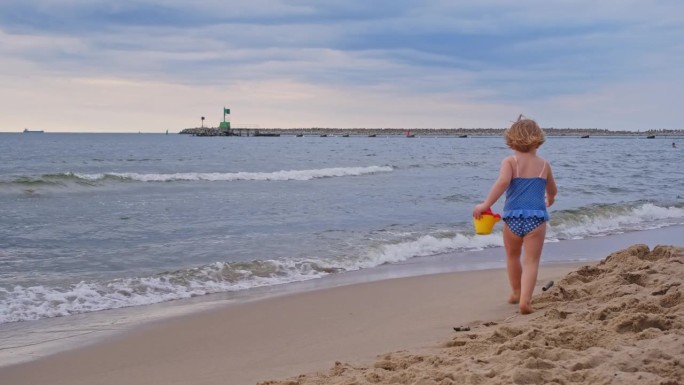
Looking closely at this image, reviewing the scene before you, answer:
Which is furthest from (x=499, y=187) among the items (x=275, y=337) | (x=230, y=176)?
(x=230, y=176)

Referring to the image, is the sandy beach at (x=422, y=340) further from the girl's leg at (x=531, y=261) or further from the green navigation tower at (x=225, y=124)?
the green navigation tower at (x=225, y=124)

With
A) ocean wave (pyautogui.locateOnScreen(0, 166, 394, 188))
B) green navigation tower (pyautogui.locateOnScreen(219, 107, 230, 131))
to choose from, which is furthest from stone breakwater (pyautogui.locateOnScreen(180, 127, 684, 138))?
ocean wave (pyautogui.locateOnScreen(0, 166, 394, 188))

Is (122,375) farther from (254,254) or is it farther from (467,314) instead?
(254,254)

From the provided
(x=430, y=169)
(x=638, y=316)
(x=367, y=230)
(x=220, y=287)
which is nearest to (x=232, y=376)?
(x=638, y=316)

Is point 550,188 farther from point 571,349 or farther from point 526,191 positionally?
point 571,349

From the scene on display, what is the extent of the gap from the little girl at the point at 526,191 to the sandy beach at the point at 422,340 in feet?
1.08

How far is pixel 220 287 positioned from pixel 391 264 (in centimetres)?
273

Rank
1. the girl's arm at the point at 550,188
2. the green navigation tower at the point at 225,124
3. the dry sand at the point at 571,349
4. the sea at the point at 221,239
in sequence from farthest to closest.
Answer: the green navigation tower at the point at 225,124 → the sea at the point at 221,239 → the girl's arm at the point at 550,188 → the dry sand at the point at 571,349

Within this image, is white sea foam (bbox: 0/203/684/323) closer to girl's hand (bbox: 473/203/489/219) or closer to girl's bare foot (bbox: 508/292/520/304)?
girl's bare foot (bbox: 508/292/520/304)

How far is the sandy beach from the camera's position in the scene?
3.58 metres

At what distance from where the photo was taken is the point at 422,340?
16.5 ft

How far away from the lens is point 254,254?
31.7 ft

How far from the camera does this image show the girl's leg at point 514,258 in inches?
230

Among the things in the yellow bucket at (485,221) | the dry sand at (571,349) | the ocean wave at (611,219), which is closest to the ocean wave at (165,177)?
the ocean wave at (611,219)
